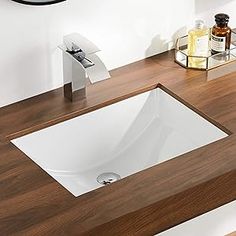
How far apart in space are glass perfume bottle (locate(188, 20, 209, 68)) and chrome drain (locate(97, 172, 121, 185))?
43 cm

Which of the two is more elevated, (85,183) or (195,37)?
(195,37)

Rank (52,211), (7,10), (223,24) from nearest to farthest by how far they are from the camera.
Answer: (52,211), (7,10), (223,24)

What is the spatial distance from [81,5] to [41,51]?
17cm

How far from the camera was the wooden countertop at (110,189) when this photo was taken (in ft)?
5.85

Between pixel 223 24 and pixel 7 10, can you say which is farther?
pixel 223 24

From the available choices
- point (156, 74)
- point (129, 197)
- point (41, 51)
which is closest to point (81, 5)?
point (41, 51)

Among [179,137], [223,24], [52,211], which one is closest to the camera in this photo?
[52,211]

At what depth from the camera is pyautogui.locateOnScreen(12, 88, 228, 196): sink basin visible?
2.12 m

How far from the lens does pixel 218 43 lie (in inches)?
93.8

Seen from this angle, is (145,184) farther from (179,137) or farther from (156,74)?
(156,74)

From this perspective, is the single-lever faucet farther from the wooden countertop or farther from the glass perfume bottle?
the glass perfume bottle

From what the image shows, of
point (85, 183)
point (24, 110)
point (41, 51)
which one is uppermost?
point (41, 51)

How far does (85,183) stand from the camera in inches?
83.8

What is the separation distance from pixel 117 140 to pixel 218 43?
428mm
